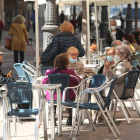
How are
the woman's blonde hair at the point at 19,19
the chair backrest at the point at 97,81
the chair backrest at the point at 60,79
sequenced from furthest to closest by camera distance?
the woman's blonde hair at the point at 19,19
the chair backrest at the point at 97,81
the chair backrest at the point at 60,79

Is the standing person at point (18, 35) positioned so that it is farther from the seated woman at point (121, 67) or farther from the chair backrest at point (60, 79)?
the chair backrest at point (60, 79)

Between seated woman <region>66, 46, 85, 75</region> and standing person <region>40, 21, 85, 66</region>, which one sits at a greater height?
standing person <region>40, 21, 85, 66</region>

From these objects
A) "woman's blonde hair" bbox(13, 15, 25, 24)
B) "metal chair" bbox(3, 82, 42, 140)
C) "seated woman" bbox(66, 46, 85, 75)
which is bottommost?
"metal chair" bbox(3, 82, 42, 140)

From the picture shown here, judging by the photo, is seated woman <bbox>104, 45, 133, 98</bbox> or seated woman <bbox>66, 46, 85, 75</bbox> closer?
seated woman <bbox>104, 45, 133, 98</bbox>

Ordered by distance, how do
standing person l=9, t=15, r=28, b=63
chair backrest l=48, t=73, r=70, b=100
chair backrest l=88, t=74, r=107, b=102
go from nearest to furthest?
chair backrest l=48, t=73, r=70, b=100, chair backrest l=88, t=74, r=107, b=102, standing person l=9, t=15, r=28, b=63

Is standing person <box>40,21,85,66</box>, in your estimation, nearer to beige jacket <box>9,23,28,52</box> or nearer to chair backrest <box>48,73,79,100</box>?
chair backrest <box>48,73,79,100</box>

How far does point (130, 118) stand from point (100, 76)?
5.29 feet

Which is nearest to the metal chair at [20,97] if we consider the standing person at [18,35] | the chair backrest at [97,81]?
the chair backrest at [97,81]

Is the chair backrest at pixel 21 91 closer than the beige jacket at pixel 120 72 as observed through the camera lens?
Yes

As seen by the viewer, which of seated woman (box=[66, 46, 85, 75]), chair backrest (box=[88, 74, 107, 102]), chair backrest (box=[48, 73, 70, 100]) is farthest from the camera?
seated woman (box=[66, 46, 85, 75])

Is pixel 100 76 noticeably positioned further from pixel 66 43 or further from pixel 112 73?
pixel 66 43

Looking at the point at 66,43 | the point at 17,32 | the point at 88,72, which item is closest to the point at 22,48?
the point at 17,32

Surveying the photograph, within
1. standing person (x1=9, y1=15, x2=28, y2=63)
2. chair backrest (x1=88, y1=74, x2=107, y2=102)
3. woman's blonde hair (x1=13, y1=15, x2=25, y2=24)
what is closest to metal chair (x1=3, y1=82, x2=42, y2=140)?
chair backrest (x1=88, y1=74, x2=107, y2=102)

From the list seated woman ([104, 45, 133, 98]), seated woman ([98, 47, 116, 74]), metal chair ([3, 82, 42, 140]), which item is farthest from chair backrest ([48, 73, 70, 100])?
seated woman ([98, 47, 116, 74])
